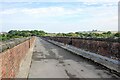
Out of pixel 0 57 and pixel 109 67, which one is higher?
pixel 0 57

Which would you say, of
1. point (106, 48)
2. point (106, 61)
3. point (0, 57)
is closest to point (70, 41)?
point (106, 48)

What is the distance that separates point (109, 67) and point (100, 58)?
4.00 meters

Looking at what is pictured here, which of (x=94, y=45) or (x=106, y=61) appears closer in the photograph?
(x=106, y=61)

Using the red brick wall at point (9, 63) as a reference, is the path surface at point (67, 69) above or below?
below

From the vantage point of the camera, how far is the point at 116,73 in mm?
17000

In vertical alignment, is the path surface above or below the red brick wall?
below

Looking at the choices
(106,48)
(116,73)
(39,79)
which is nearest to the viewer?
(39,79)

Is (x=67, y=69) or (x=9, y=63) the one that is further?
(x=67, y=69)

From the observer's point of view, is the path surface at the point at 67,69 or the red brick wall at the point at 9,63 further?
the path surface at the point at 67,69

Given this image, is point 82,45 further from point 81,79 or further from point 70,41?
point 81,79

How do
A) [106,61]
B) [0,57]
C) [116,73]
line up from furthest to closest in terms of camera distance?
[106,61] → [116,73] → [0,57]

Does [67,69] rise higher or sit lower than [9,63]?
lower

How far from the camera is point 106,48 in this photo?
84.1 feet

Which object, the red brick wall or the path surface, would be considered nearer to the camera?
the red brick wall
